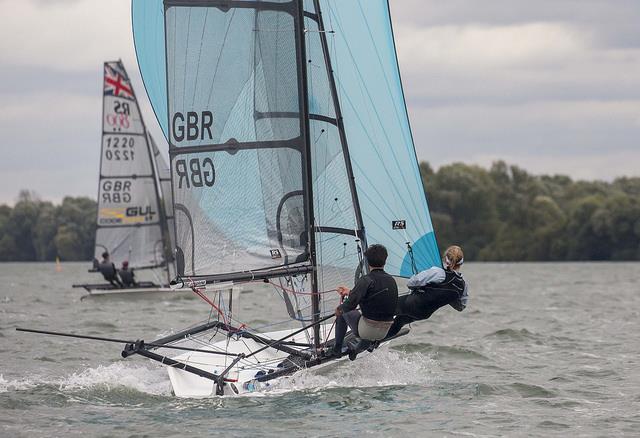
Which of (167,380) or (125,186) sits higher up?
(125,186)

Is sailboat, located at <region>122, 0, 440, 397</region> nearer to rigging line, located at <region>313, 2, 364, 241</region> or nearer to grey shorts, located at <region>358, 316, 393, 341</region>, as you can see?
rigging line, located at <region>313, 2, 364, 241</region>

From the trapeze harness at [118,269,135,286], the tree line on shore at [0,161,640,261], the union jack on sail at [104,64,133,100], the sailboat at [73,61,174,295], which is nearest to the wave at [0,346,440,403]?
the trapeze harness at [118,269,135,286]

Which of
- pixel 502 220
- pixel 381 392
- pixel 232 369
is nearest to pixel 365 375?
pixel 381 392

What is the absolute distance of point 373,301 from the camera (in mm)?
10711

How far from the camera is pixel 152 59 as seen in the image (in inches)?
516

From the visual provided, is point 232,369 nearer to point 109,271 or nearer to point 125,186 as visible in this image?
point 109,271

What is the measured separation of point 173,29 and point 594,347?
7365mm

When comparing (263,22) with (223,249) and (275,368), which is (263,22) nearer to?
(223,249)

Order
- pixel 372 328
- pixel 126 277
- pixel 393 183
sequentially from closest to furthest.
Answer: pixel 372 328 → pixel 393 183 → pixel 126 277

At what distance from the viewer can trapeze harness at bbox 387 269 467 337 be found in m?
10.9

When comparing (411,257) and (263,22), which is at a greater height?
(263,22)

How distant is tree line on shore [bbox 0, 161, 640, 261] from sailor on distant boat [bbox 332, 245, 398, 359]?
184 feet

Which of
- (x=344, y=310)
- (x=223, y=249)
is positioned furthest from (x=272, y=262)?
(x=344, y=310)

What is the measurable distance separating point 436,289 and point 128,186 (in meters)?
19.5
